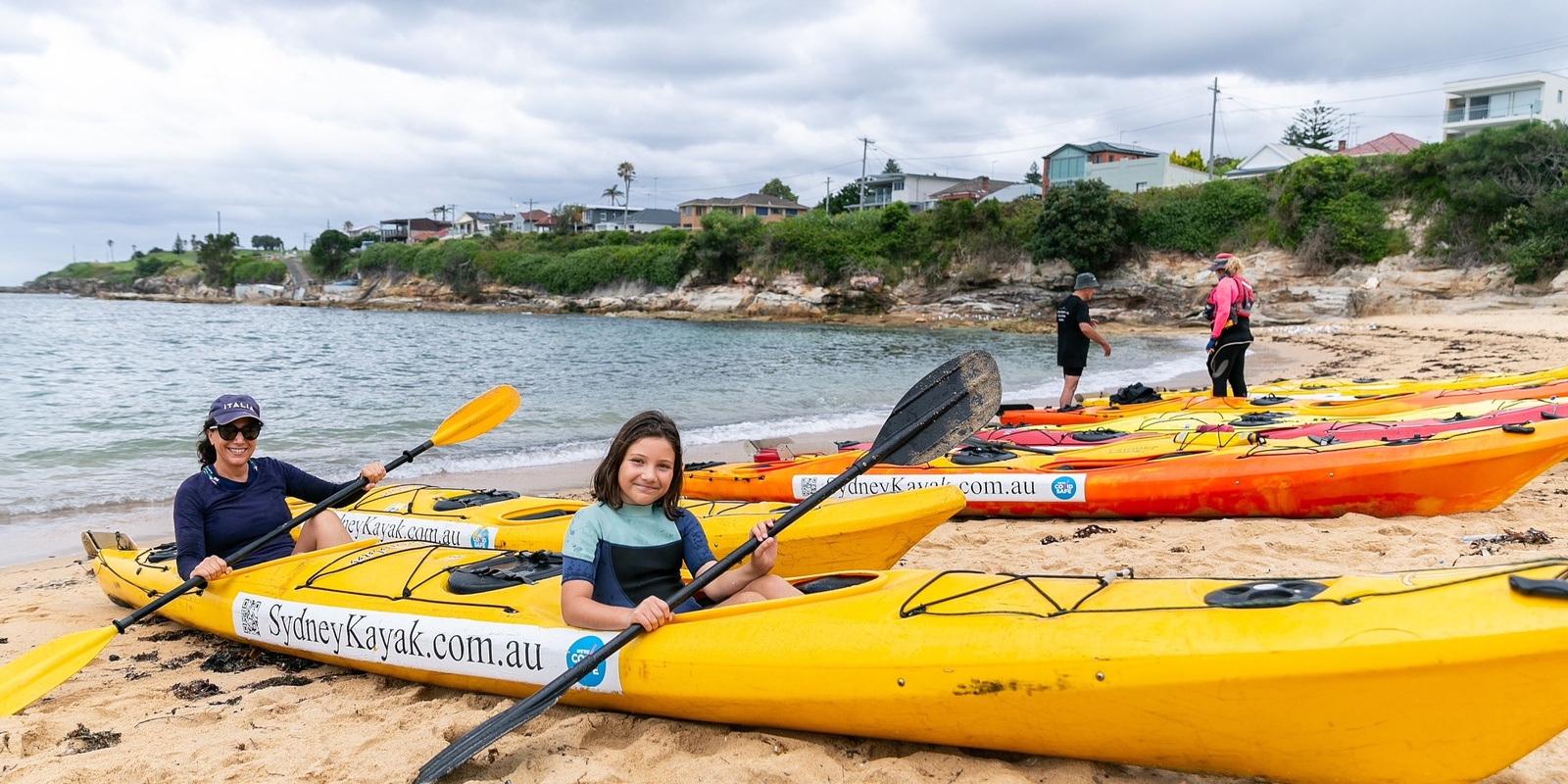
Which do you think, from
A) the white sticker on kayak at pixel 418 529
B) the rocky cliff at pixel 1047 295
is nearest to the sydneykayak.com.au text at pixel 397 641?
the white sticker on kayak at pixel 418 529

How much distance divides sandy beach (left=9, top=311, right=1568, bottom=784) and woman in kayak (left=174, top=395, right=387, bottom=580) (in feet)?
1.57

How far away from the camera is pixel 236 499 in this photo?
4.11m

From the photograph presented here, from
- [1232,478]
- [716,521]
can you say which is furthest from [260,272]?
[1232,478]

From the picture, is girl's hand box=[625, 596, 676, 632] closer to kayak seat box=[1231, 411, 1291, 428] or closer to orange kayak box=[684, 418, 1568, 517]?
orange kayak box=[684, 418, 1568, 517]

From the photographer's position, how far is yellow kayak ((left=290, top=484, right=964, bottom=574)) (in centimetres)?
434

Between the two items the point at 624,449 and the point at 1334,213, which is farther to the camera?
the point at 1334,213

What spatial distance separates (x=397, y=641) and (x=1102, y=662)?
2606mm

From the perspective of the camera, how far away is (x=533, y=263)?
53.0 m

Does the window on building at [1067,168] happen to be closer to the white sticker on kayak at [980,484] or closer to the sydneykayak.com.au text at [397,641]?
the white sticker on kayak at [980,484]

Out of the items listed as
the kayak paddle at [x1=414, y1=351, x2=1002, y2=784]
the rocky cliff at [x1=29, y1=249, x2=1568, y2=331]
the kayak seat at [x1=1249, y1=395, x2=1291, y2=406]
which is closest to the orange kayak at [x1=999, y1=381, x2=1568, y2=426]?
the kayak seat at [x1=1249, y1=395, x2=1291, y2=406]

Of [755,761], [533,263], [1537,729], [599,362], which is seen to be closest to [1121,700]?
[1537,729]

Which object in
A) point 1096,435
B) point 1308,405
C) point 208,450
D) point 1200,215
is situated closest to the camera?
point 208,450

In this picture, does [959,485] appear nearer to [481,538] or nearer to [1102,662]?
[481,538]

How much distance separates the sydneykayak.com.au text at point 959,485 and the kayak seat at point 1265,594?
11.0 feet
